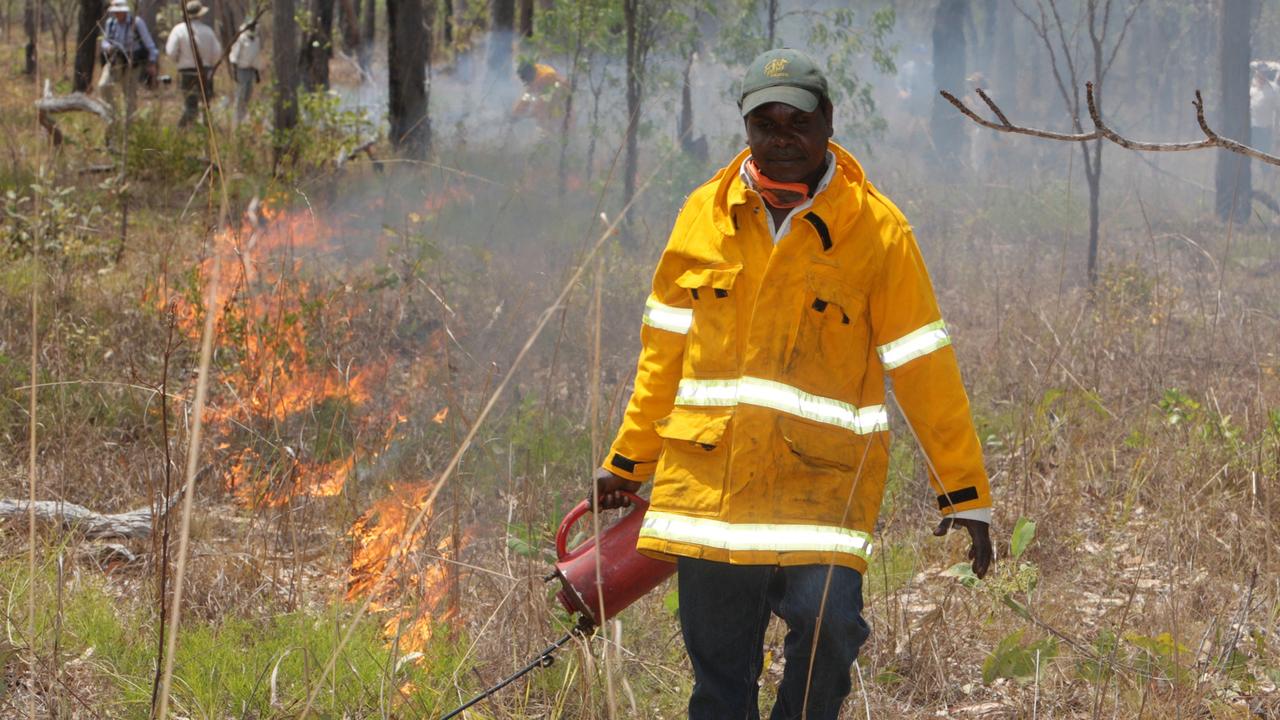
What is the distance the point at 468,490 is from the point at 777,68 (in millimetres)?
2193

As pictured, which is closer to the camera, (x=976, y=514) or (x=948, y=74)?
(x=976, y=514)

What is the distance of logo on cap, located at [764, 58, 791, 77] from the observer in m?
2.47

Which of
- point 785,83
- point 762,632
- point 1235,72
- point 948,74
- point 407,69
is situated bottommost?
point 762,632

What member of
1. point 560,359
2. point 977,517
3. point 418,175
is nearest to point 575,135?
point 418,175

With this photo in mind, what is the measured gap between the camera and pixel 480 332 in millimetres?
6016

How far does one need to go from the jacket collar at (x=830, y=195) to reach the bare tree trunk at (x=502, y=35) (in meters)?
15.8

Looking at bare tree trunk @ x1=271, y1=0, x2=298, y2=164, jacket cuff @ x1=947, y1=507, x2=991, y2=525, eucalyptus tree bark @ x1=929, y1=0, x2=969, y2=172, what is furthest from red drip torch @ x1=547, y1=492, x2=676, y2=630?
eucalyptus tree bark @ x1=929, y1=0, x2=969, y2=172

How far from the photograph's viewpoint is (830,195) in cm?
244

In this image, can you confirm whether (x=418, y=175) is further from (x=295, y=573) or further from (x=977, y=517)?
(x=977, y=517)

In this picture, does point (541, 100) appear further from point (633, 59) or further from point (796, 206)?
point (796, 206)

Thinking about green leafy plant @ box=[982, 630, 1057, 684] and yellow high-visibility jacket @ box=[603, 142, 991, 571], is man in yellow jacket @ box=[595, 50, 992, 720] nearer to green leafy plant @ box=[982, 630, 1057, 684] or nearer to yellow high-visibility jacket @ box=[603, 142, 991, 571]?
yellow high-visibility jacket @ box=[603, 142, 991, 571]

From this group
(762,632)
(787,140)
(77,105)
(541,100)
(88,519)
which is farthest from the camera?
(541,100)

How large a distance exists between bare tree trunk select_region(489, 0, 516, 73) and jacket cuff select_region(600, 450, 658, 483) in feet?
51.9

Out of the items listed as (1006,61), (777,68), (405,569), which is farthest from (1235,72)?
(1006,61)
